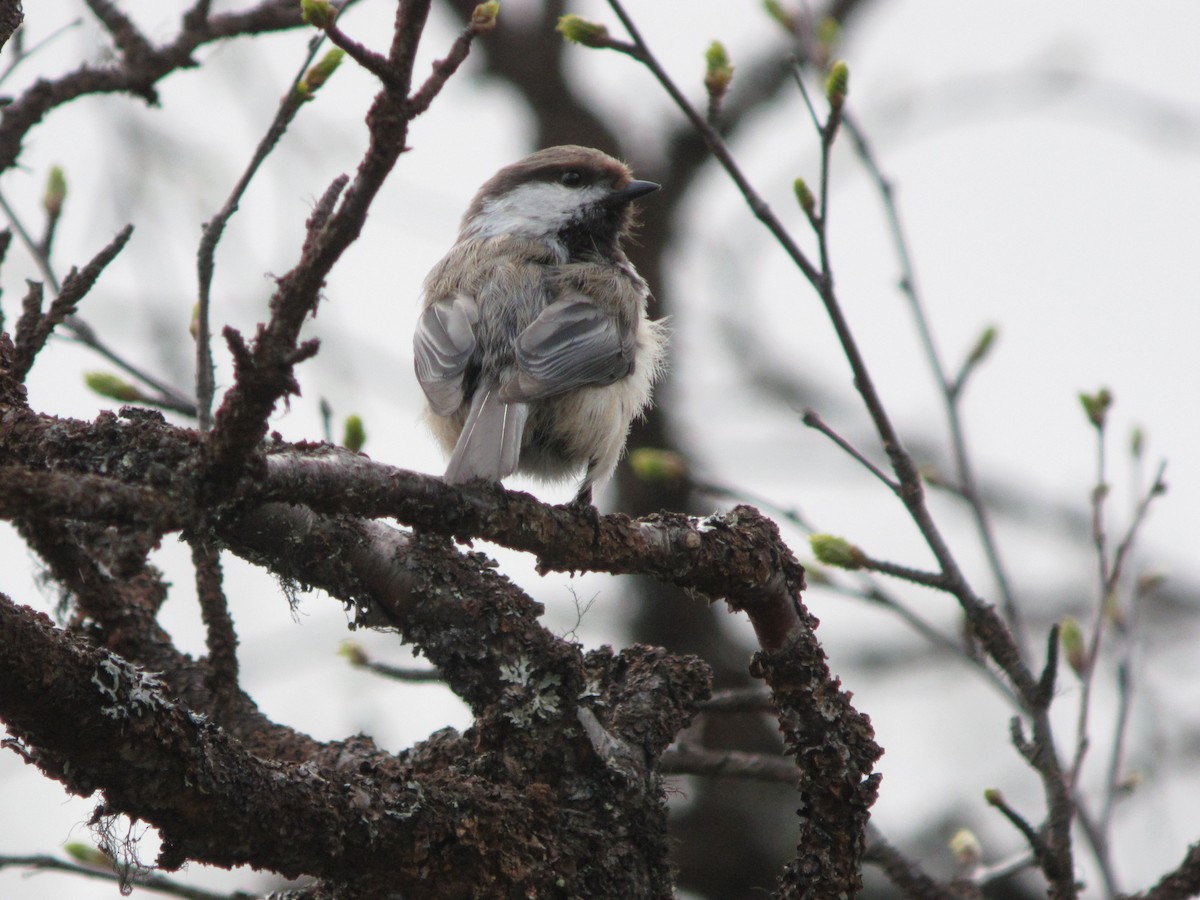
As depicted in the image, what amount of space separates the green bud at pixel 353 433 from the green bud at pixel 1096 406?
2.19m

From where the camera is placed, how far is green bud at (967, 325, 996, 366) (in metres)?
3.74

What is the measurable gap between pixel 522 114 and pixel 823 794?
6183mm

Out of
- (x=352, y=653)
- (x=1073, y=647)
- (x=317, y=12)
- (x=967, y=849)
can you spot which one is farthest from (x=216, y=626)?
(x=1073, y=647)

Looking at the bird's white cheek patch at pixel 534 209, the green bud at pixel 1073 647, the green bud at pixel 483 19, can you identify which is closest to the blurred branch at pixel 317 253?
the green bud at pixel 483 19

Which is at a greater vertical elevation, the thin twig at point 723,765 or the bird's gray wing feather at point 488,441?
the bird's gray wing feather at point 488,441

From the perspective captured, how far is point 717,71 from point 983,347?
120 centimetres

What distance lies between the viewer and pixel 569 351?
3.87 m

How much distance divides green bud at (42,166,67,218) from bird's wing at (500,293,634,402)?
1.39 meters

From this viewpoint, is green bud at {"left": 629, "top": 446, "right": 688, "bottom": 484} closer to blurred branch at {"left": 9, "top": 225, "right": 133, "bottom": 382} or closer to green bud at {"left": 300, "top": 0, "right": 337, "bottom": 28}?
blurred branch at {"left": 9, "top": 225, "right": 133, "bottom": 382}

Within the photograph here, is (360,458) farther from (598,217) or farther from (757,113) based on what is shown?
(757,113)

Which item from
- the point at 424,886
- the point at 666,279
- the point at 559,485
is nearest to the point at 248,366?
the point at 424,886

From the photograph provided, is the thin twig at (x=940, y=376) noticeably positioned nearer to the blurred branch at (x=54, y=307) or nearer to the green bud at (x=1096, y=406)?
the green bud at (x=1096, y=406)

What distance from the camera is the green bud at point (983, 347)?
147 inches

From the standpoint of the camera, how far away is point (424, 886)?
2.19 metres
